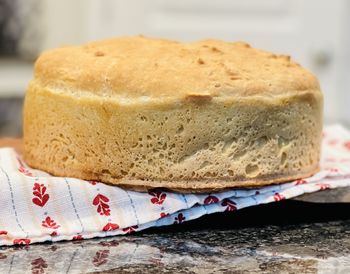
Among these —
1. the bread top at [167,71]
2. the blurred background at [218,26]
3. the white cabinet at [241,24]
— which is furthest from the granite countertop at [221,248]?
the white cabinet at [241,24]

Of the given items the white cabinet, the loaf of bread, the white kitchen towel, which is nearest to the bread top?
the loaf of bread

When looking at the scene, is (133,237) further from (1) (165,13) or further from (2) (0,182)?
(1) (165,13)

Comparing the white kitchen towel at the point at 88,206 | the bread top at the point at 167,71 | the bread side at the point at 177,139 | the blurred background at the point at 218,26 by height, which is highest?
the bread top at the point at 167,71

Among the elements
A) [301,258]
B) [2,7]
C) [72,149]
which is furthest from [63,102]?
[2,7]

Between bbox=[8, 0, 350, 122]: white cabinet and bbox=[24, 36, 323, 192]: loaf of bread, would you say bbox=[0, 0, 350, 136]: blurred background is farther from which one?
bbox=[24, 36, 323, 192]: loaf of bread

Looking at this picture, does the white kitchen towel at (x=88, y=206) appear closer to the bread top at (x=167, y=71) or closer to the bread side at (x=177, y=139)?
the bread side at (x=177, y=139)

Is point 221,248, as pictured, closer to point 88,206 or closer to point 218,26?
point 88,206
